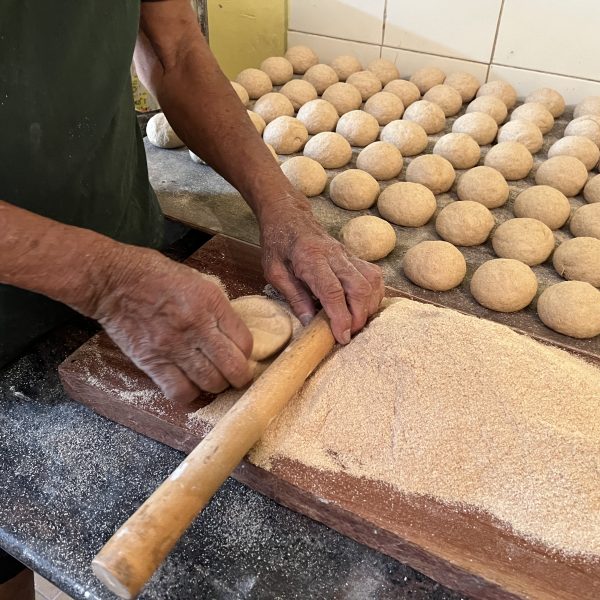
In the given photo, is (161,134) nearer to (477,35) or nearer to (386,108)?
(386,108)

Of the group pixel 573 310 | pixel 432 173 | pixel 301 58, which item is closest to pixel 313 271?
pixel 573 310

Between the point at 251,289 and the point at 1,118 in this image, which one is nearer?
the point at 1,118

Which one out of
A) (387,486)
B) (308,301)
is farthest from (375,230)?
(387,486)

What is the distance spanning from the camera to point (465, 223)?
66.0 inches

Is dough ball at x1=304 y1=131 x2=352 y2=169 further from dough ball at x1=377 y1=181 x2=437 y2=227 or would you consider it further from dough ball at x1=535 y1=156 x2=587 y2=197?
dough ball at x1=535 y1=156 x2=587 y2=197

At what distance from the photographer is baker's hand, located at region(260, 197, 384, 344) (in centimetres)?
111

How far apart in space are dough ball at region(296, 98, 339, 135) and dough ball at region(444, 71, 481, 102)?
1.83ft

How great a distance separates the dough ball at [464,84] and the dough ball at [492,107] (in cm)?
14

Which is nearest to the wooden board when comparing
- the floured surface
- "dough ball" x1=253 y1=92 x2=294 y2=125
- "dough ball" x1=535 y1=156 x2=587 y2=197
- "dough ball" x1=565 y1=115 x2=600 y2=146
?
the floured surface

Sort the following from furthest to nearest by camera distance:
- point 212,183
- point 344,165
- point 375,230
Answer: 1. point 344,165
2. point 212,183
3. point 375,230

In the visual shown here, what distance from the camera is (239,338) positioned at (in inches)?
38.3

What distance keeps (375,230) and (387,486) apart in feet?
2.85

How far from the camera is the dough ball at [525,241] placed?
63.4 inches

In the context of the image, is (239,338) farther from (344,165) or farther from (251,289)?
(344,165)
